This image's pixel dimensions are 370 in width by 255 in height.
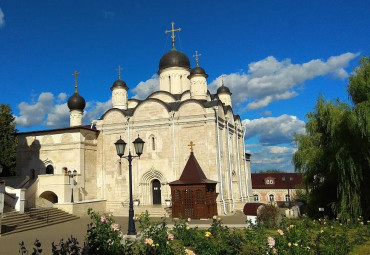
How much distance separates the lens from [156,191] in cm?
2350

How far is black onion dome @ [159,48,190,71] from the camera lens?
2732cm

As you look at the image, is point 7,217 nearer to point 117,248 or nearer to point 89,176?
point 89,176

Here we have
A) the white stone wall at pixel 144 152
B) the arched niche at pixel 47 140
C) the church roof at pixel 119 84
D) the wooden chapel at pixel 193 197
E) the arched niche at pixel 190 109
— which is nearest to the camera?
the wooden chapel at pixel 193 197

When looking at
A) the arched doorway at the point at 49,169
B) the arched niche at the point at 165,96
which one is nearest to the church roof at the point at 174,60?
the arched niche at the point at 165,96

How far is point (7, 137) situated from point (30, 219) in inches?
330

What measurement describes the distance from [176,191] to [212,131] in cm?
489

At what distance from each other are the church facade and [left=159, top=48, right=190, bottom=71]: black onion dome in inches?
106

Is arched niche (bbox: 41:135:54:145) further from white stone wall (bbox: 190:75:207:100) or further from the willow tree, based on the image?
the willow tree

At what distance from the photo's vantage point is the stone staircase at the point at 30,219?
14.9 meters

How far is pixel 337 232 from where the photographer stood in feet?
38.3

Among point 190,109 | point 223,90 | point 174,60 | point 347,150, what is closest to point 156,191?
point 190,109

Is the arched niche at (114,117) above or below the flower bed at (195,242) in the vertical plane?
above

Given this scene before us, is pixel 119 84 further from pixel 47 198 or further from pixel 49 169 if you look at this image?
pixel 47 198

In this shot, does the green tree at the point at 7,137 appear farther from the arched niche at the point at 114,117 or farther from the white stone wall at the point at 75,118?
the arched niche at the point at 114,117
